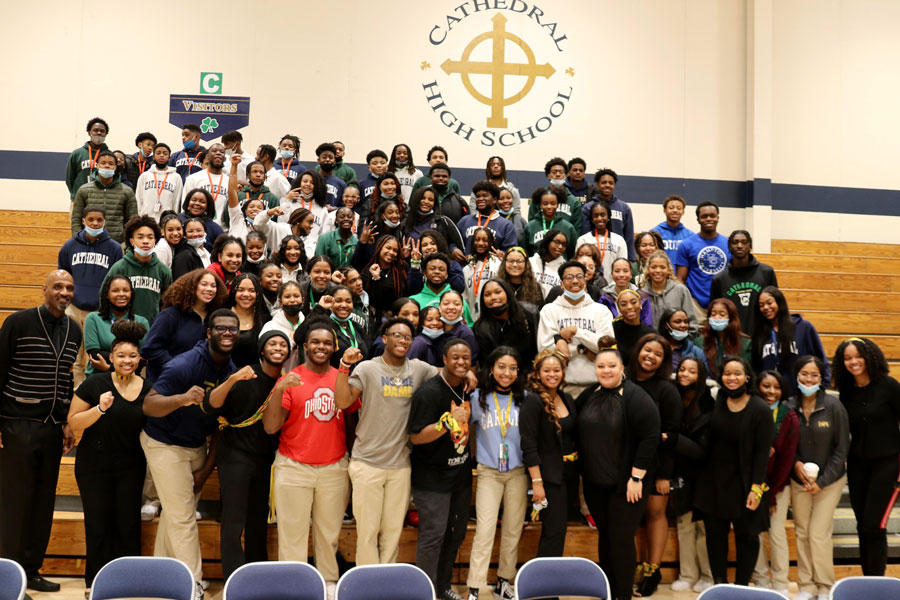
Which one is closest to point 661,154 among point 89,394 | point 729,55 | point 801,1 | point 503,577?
point 729,55

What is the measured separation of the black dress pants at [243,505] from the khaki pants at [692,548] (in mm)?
2800

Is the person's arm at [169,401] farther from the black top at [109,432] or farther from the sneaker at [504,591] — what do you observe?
the sneaker at [504,591]

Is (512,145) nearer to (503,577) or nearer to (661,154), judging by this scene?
(661,154)

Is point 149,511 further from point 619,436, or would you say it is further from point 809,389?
point 809,389

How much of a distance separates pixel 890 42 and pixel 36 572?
13038mm

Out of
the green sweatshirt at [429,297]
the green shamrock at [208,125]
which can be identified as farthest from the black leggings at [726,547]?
the green shamrock at [208,125]

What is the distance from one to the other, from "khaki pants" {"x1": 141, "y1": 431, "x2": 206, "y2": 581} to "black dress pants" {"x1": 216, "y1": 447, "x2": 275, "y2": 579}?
0.18m

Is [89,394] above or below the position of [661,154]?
below

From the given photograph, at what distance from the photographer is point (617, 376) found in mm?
5199

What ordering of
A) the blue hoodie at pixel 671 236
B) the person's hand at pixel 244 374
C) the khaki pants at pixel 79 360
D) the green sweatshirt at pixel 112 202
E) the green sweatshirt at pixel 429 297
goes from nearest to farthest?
the person's hand at pixel 244 374, the khaki pants at pixel 79 360, the green sweatshirt at pixel 429 297, the green sweatshirt at pixel 112 202, the blue hoodie at pixel 671 236

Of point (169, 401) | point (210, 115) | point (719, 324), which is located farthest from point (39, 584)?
point (210, 115)

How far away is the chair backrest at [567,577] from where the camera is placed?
3.92 metres

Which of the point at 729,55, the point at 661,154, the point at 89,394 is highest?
the point at 729,55

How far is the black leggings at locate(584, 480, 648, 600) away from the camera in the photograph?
5074 millimetres
